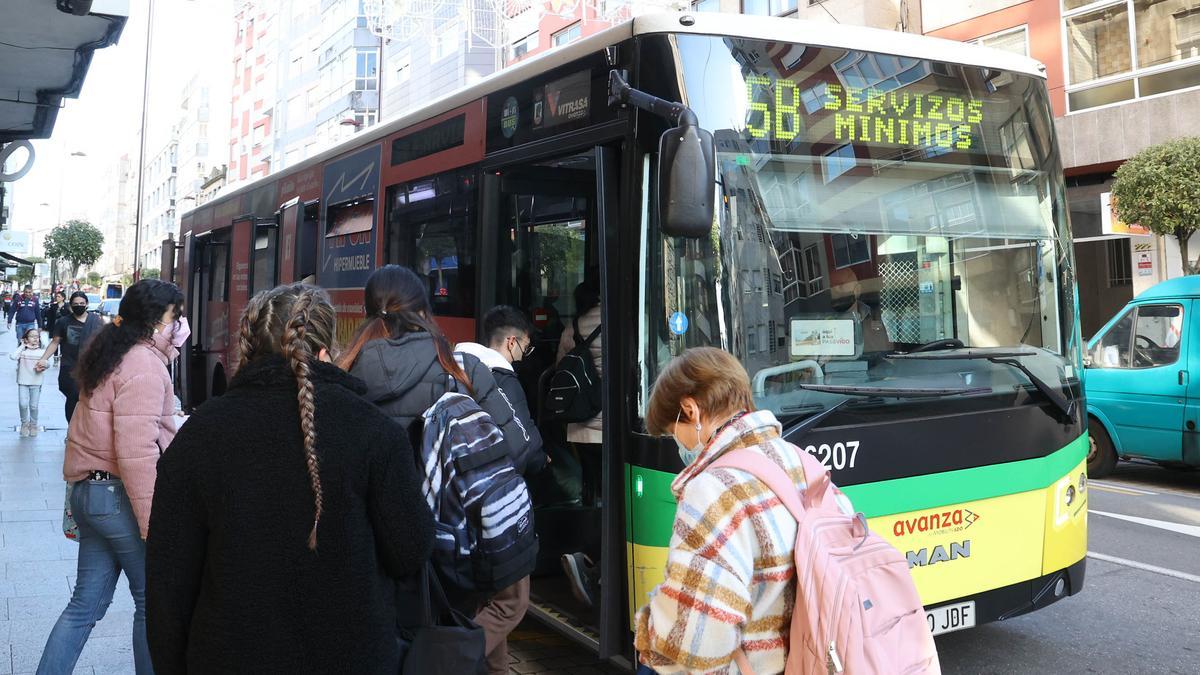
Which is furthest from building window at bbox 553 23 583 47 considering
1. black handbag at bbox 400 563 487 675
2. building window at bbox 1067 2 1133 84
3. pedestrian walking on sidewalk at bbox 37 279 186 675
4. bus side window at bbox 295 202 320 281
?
black handbag at bbox 400 563 487 675

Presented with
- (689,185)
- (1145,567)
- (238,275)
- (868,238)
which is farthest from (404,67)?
(689,185)

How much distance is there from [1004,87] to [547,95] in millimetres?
2275

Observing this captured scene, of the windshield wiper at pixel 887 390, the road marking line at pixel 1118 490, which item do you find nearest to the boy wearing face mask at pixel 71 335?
the windshield wiper at pixel 887 390

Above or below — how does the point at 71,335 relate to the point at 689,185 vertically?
below

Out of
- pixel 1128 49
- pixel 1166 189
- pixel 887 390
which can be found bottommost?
Answer: pixel 887 390

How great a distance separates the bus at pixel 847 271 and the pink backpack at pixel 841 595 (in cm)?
168

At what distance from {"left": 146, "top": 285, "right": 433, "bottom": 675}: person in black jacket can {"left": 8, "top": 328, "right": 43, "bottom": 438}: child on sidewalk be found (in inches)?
462

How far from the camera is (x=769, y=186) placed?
13.5 ft

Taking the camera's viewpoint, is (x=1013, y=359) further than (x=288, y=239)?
No

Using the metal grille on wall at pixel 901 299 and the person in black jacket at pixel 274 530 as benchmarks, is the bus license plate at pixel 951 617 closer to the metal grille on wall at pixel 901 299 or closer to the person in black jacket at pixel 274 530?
the metal grille on wall at pixel 901 299

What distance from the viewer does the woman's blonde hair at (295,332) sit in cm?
227

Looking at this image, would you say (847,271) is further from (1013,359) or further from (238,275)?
(238,275)

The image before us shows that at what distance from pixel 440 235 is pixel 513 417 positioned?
2553mm

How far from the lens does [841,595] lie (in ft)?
6.77
